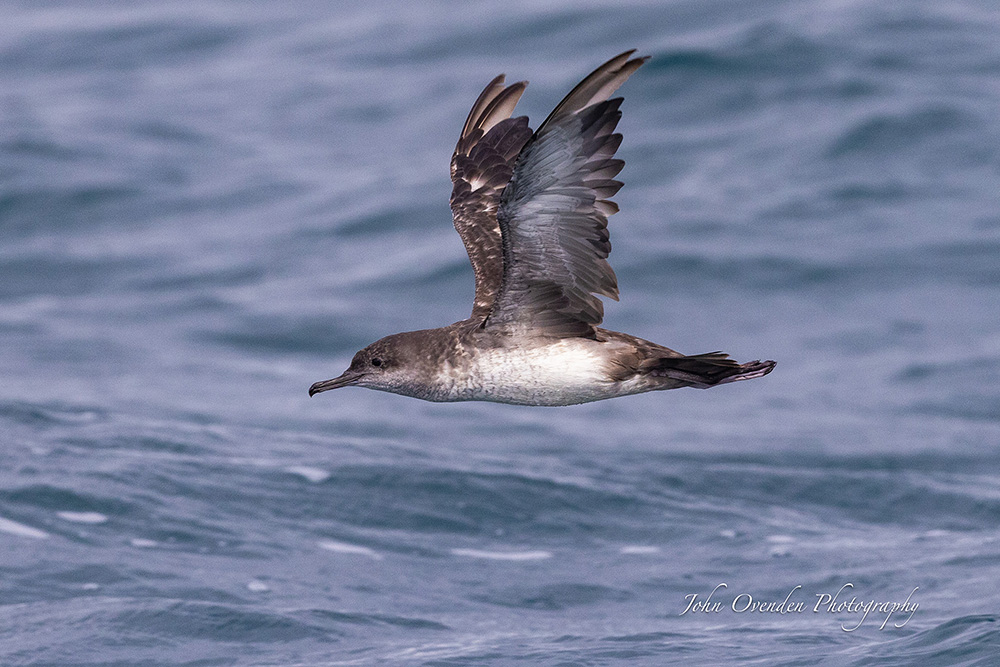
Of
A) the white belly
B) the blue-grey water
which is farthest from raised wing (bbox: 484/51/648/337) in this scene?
the blue-grey water

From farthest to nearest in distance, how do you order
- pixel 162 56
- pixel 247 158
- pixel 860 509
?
pixel 162 56 < pixel 247 158 < pixel 860 509

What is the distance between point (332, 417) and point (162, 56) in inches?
419

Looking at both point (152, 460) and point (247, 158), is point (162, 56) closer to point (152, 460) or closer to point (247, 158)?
point (247, 158)

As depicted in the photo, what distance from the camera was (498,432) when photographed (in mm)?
14438

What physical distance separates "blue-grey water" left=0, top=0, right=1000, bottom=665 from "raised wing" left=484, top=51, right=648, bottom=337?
3.43 meters

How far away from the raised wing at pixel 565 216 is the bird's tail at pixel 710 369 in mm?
510

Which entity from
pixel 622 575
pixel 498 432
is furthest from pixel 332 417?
pixel 622 575

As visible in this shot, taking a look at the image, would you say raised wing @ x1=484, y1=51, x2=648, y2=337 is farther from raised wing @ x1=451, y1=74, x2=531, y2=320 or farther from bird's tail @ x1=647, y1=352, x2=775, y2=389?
raised wing @ x1=451, y1=74, x2=531, y2=320

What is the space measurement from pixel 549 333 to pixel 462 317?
857 centimetres

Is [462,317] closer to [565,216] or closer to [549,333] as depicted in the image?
[549,333]

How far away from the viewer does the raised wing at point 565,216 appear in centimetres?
639

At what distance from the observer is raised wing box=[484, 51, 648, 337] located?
6394 mm

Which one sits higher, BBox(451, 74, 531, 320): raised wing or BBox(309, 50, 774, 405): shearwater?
BBox(451, 74, 531, 320): raised wing

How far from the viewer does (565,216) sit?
22.7 feet
